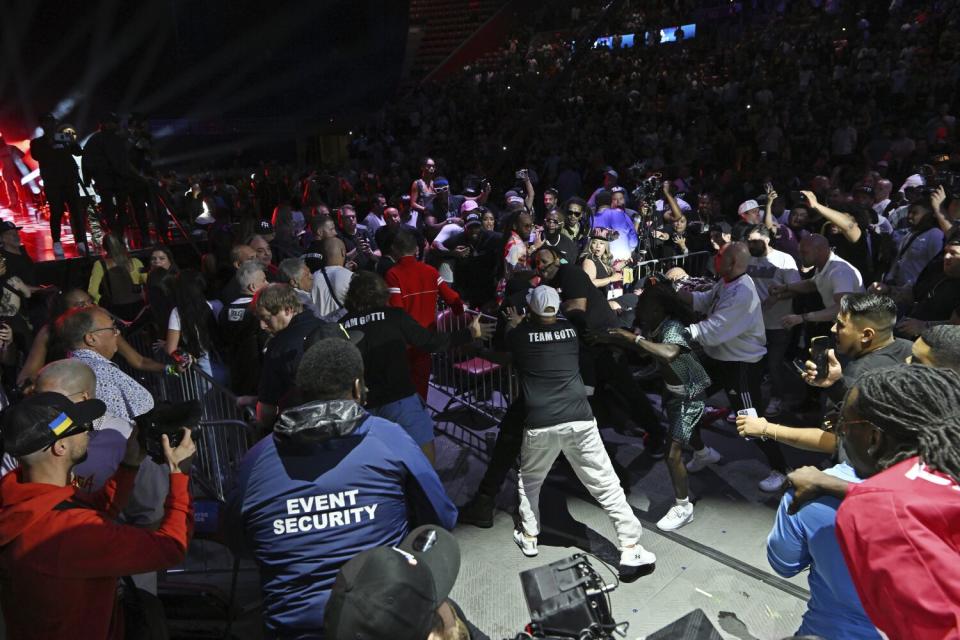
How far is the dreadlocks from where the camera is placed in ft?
6.27

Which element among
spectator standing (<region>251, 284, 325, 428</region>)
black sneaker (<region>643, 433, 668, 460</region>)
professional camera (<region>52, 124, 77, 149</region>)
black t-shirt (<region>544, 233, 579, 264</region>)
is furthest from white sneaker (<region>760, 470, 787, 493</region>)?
professional camera (<region>52, 124, 77, 149</region>)

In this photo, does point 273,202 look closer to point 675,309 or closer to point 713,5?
point 675,309

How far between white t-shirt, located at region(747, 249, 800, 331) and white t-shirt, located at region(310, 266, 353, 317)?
134 inches

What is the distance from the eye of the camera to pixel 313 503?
7.57ft

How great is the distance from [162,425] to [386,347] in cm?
170

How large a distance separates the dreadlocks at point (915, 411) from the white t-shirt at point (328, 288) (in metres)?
4.27

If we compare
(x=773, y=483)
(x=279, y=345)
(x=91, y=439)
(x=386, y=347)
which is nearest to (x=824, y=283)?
(x=773, y=483)

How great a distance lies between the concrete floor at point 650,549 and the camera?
3752 mm

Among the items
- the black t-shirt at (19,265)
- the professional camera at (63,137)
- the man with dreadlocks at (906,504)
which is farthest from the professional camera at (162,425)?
the professional camera at (63,137)

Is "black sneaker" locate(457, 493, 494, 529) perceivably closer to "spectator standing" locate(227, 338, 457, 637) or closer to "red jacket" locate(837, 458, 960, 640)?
"spectator standing" locate(227, 338, 457, 637)

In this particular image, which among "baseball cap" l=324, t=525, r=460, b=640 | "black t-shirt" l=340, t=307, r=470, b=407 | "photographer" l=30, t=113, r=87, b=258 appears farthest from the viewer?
"photographer" l=30, t=113, r=87, b=258

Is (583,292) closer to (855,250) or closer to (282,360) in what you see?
(282,360)

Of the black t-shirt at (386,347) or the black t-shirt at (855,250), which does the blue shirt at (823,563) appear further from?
the black t-shirt at (855,250)

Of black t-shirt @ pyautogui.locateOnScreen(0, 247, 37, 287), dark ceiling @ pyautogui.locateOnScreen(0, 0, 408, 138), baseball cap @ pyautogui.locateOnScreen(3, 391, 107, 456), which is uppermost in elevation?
dark ceiling @ pyautogui.locateOnScreen(0, 0, 408, 138)
